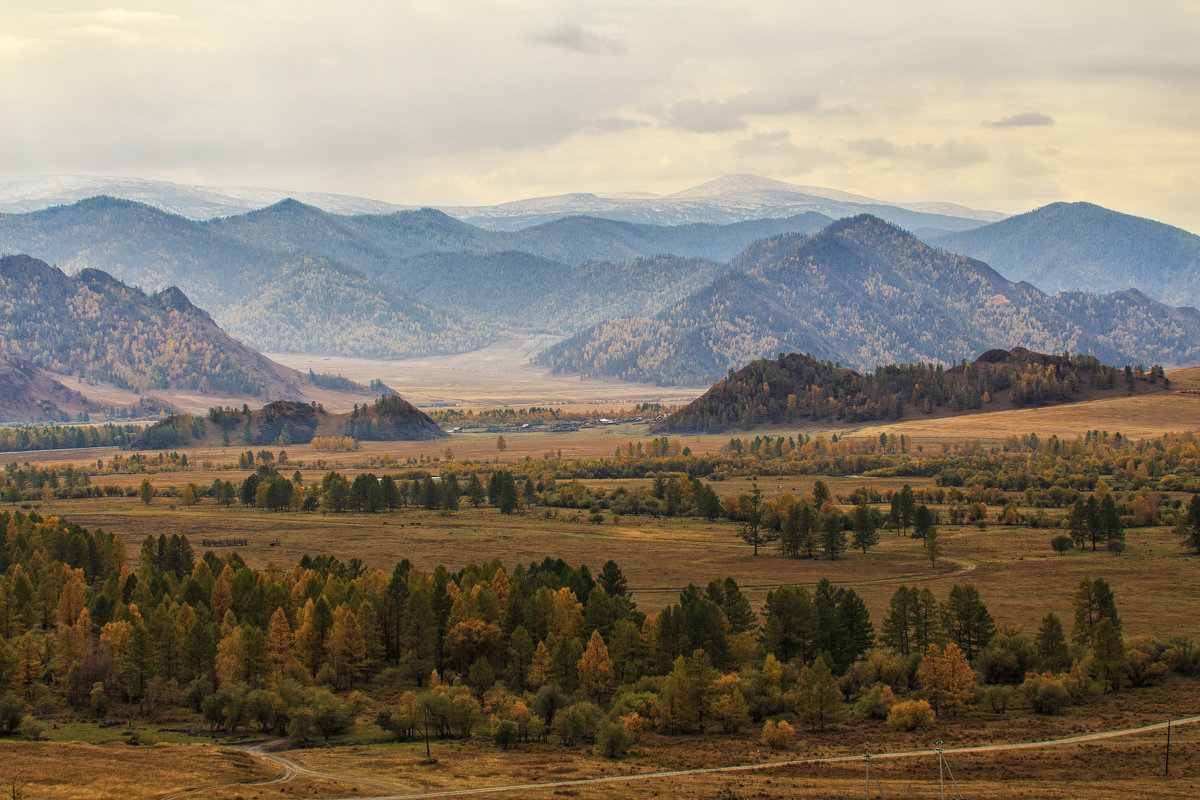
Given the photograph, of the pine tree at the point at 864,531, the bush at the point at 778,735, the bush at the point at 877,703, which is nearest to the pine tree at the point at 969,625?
the bush at the point at 877,703

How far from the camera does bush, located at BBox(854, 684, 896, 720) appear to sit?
82.7 meters

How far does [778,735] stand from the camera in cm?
7631

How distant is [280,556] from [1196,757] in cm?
10417

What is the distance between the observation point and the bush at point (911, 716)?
261ft

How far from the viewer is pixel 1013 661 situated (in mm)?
89625

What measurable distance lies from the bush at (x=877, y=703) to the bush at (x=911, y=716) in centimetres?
204

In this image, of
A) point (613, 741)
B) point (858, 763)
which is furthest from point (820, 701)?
point (613, 741)

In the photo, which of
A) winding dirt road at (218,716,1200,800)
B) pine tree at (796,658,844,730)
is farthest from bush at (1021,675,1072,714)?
pine tree at (796,658,844,730)

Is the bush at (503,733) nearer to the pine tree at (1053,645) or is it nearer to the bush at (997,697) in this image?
the bush at (997,697)

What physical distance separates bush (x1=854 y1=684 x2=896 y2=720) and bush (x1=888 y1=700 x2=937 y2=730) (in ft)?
6.69

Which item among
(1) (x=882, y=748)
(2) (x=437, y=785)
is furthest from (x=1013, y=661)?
(2) (x=437, y=785)

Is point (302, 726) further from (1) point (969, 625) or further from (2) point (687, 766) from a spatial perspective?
(1) point (969, 625)

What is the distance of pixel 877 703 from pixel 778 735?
10.2 m

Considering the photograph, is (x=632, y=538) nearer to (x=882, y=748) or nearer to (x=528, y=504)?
(x=528, y=504)
